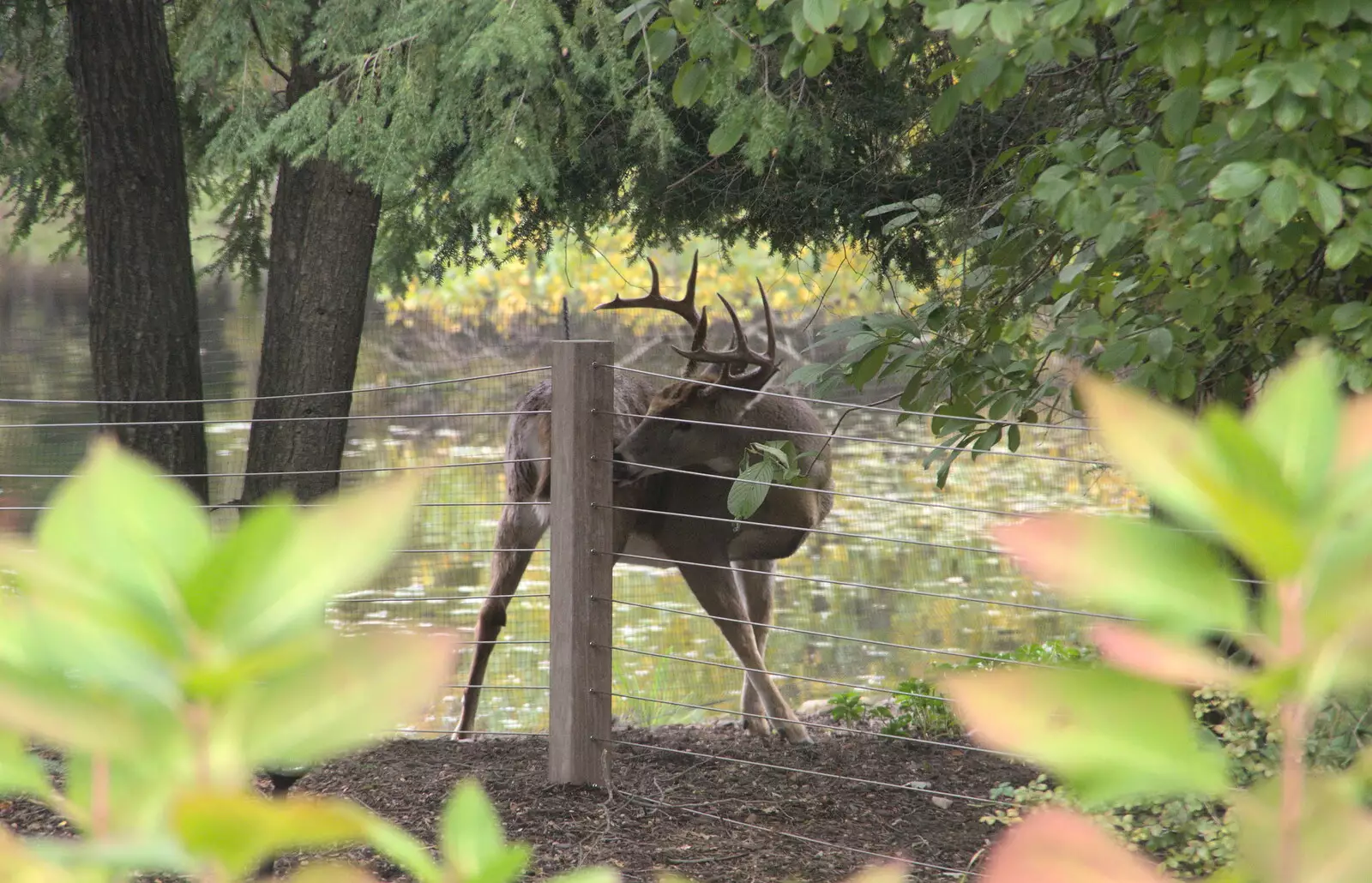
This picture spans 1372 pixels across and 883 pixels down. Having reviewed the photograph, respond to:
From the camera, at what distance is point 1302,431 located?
0.34m

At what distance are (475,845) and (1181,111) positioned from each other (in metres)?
2.45

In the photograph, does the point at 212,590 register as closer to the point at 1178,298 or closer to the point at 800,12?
the point at 800,12

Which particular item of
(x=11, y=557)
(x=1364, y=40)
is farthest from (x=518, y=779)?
(x=11, y=557)

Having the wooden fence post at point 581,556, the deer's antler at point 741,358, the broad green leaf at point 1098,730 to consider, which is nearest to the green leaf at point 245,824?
the broad green leaf at point 1098,730

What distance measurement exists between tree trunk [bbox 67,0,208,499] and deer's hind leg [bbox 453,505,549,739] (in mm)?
1326

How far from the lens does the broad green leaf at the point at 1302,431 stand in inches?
13.0

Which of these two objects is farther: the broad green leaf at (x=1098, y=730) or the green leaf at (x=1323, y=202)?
the green leaf at (x=1323, y=202)

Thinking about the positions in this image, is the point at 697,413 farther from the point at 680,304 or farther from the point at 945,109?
the point at 945,109

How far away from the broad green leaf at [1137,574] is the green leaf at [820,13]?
2111 mm

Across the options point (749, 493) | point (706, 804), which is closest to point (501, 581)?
point (706, 804)

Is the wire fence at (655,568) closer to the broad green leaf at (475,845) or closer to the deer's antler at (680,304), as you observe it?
the deer's antler at (680,304)

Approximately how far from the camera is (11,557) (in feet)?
1.11

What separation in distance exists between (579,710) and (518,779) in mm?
426

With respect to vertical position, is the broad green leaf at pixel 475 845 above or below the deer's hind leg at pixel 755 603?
above
